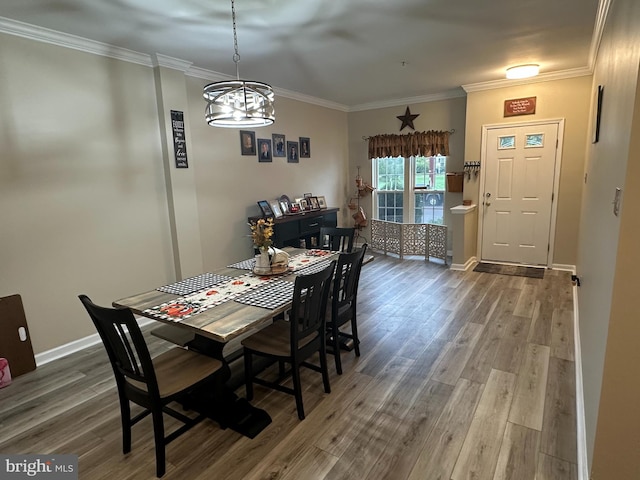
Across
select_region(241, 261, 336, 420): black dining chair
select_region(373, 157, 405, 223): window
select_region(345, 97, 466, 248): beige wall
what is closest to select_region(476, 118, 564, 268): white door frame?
select_region(345, 97, 466, 248): beige wall

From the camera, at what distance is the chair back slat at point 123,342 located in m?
1.56

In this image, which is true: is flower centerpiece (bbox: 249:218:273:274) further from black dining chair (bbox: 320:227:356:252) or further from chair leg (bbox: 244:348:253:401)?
black dining chair (bbox: 320:227:356:252)

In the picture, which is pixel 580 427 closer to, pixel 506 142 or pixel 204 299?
pixel 204 299

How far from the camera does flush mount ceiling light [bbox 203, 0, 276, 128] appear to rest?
88.1 inches

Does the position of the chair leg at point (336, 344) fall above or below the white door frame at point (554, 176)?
below

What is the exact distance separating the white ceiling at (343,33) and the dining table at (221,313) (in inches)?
74.9

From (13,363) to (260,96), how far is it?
2.72m

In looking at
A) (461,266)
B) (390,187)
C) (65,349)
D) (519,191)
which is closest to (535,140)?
(519,191)

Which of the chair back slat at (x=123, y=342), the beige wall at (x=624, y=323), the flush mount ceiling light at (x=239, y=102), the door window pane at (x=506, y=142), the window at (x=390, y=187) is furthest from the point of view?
the window at (x=390, y=187)

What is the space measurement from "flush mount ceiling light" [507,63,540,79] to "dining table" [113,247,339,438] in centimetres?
366

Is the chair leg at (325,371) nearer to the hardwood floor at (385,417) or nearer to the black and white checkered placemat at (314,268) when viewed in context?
the hardwood floor at (385,417)

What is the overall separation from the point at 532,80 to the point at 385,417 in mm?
4677

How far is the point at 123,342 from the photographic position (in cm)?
169

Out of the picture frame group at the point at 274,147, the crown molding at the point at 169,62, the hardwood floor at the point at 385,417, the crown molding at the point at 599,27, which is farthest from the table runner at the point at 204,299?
the crown molding at the point at 599,27
